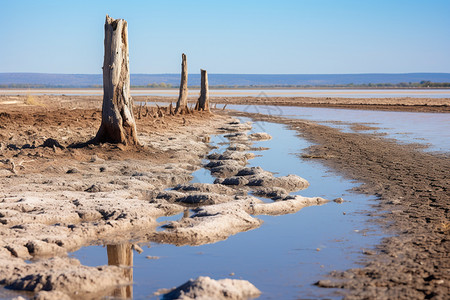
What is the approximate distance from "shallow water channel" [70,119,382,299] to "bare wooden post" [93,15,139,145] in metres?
5.47

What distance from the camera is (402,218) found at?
6.97 metres

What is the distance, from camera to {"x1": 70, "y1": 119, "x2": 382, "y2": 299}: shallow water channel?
4.82 metres

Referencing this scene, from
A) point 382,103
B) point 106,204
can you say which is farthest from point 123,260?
point 382,103

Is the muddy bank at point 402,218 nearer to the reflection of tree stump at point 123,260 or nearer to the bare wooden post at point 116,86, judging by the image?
the reflection of tree stump at point 123,260

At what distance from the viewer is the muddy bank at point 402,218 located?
4.67 m

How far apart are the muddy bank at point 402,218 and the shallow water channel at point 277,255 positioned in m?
0.23

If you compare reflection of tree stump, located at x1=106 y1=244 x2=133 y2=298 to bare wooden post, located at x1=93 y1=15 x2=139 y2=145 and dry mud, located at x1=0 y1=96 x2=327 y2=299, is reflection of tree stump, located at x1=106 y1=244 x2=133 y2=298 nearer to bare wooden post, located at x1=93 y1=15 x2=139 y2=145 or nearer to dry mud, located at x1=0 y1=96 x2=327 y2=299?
dry mud, located at x1=0 y1=96 x2=327 y2=299

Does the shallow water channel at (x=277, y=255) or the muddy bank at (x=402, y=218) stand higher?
the muddy bank at (x=402, y=218)

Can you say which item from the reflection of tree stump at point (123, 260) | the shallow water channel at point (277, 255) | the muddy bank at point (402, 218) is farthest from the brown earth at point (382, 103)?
the reflection of tree stump at point (123, 260)

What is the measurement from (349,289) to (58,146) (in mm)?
8782

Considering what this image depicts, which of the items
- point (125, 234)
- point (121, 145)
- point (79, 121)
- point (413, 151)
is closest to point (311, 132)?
point (413, 151)

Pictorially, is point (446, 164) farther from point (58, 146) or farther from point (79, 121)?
point (79, 121)

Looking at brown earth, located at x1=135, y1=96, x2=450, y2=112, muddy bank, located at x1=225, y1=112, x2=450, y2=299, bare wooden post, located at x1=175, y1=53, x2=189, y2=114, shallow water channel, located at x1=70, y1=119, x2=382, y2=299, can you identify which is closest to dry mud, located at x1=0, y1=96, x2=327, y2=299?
shallow water channel, located at x1=70, y1=119, x2=382, y2=299

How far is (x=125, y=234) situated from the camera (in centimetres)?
629
